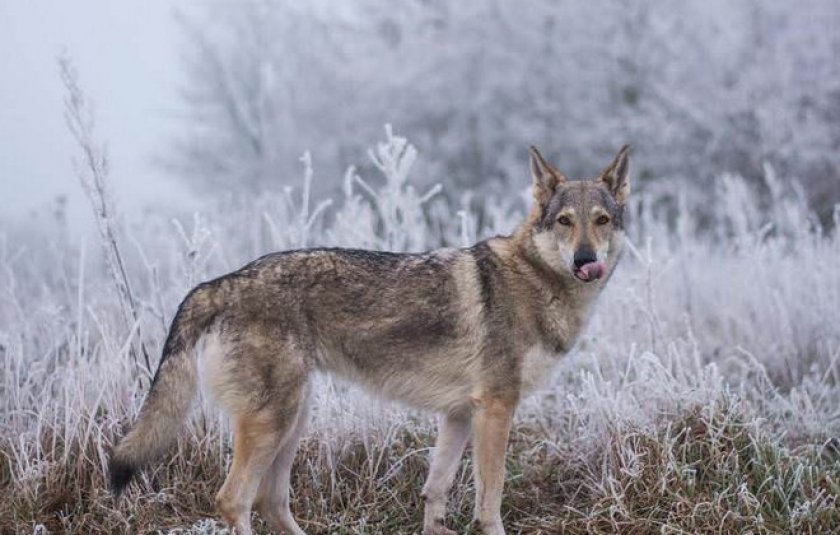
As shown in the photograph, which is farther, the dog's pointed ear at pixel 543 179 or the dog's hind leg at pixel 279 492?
the dog's pointed ear at pixel 543 179

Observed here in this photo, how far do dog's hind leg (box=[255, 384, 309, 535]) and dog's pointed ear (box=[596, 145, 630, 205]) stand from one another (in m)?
1.75

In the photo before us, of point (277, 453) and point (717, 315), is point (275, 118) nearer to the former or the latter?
point (717, 315)

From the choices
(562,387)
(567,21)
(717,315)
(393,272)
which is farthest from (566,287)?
(567,21)

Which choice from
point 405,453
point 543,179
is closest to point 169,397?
point 405,453

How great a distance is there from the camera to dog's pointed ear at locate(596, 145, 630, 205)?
14.6ft

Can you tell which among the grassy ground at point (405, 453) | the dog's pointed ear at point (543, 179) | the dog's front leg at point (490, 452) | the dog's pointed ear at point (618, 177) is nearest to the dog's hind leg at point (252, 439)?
the grassy ground at point (405, 453)

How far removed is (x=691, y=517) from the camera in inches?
168

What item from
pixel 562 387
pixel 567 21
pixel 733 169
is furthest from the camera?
pixel 567 21

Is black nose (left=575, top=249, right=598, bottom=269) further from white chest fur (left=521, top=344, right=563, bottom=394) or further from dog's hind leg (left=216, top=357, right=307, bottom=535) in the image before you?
dog's hind leg (left=216, top=357, right=307, bottom=535)

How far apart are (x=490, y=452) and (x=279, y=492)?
0.95 m

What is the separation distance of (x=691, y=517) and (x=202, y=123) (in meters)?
20.2

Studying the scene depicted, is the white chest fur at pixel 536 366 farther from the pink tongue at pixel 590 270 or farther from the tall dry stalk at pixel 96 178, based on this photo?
the tall dry stalk at pixel 96 178

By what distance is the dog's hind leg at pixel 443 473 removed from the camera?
4410 mm

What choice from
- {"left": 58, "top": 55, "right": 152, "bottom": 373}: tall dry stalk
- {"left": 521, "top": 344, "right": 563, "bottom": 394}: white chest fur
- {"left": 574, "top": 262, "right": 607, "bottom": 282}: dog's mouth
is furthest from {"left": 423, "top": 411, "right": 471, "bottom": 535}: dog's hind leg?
{"left": 58, "top": 55, "right": 152, "bottom": 373}: tall dry stalk
